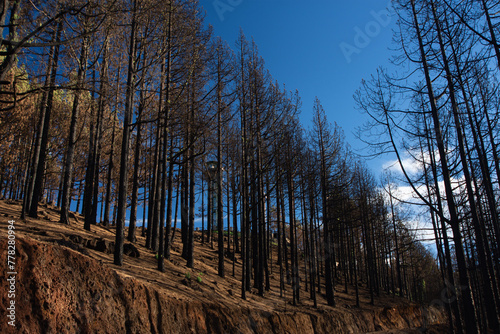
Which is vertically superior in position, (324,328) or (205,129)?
(205,129)

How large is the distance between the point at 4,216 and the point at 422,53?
11824 millimetres

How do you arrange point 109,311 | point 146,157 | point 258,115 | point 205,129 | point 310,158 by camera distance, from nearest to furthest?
point 109,311
point 205,129
point 258,115
point 310,158
point 146,157

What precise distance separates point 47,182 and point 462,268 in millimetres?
24184

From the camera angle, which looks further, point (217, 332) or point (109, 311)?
point (217, 332)

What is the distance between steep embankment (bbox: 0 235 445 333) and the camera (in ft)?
14.5

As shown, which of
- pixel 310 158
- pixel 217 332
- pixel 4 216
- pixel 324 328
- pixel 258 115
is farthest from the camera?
pixel 310 158

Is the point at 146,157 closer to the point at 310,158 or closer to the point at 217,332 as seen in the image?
the point at 310,158

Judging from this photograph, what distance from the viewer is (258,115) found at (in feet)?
45.5

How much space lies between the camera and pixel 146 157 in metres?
20.1

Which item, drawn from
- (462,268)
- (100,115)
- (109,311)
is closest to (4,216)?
(109,311)

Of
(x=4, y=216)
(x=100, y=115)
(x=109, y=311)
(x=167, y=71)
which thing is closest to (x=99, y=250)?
(x=4, y=216)

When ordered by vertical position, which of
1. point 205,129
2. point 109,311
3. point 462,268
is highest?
point 205,129

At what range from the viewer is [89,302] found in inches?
203

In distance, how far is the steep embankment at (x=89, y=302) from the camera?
443 cm
